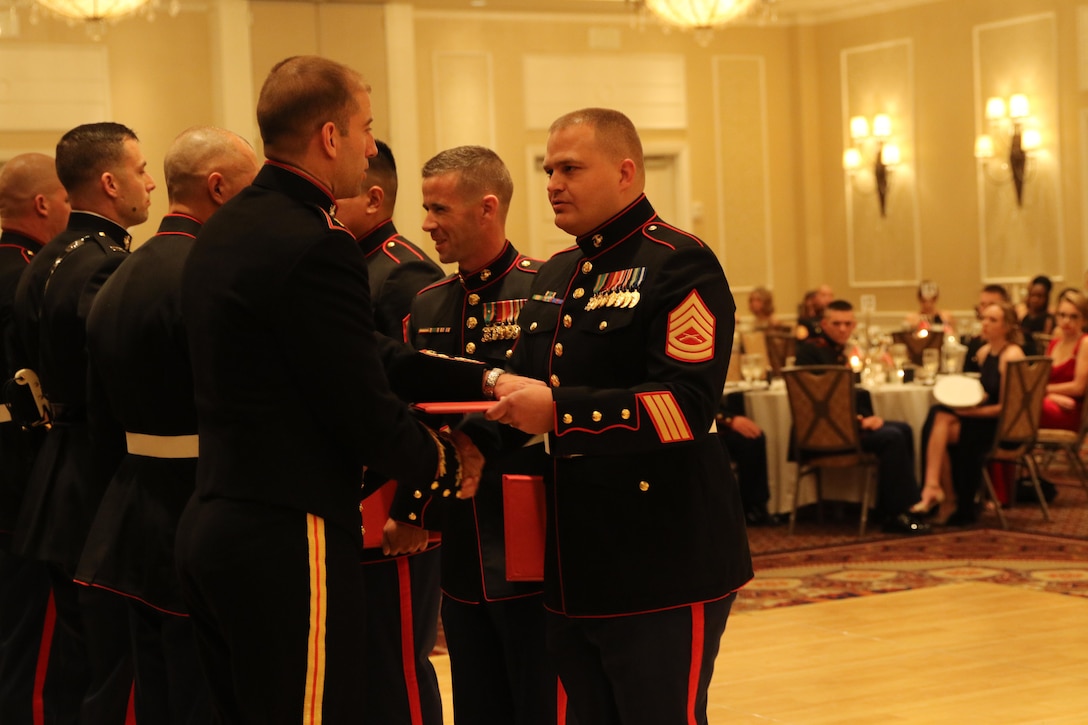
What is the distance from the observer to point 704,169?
14.2 meters

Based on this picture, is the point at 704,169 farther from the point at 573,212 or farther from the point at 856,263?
the point at 573,212

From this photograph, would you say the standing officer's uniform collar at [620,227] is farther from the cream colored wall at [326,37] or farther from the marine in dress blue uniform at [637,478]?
the cream colored wall at [326,37]

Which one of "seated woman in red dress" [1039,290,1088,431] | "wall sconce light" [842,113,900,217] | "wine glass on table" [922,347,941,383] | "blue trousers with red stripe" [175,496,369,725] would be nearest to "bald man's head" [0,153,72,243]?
"blue trousers with red stripe" [175,496,369,725]

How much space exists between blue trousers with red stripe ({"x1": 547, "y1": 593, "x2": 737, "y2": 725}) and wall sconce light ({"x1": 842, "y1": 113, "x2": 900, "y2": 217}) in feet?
39.6

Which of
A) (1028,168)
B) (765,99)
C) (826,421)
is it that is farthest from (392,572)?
(765,99)

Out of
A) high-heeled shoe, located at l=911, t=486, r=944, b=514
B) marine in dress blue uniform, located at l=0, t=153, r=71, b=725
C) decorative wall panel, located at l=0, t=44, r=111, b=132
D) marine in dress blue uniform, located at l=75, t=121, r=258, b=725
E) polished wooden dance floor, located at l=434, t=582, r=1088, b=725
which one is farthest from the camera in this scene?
decorative wall panel, located at l=0, t=44, r=111, b=132

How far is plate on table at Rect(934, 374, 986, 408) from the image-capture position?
299 inches

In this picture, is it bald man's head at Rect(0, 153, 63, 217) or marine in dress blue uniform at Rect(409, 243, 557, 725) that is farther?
bald man's head at Rect(0, 153, 63, 217)

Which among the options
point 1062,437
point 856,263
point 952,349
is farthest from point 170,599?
point 856,263

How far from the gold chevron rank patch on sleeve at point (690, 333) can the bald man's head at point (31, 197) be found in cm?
239

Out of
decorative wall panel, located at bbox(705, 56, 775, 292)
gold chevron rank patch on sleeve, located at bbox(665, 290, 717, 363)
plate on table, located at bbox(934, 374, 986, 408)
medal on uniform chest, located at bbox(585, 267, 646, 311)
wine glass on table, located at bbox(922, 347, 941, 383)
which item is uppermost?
decorative wall panel, located at bbox(705, 56, 775, 292)

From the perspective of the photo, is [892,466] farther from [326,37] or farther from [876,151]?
[876,151]

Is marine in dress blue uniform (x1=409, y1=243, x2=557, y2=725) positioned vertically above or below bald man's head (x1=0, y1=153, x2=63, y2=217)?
below

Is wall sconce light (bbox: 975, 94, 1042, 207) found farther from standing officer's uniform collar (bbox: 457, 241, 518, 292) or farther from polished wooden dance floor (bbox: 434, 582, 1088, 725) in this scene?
standing officer's uniform collar (bbox: 457, 241, 518, 292)
